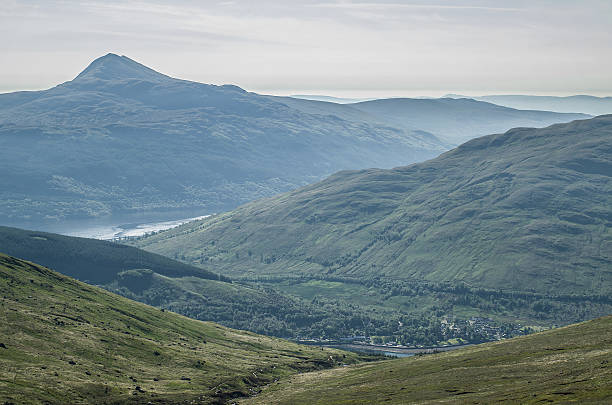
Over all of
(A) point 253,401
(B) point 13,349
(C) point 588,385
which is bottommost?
(A) point 253,401

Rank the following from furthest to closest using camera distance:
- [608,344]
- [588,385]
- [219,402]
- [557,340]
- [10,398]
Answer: [557,340] → [219,402] → [608,344] → [10,398] → [588,385]

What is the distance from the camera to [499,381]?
477 ft

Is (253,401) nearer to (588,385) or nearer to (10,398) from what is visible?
(10,398)

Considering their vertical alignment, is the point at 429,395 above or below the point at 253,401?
above

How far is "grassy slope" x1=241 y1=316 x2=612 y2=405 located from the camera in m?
120

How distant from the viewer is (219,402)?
171500 millimetres

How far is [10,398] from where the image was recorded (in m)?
134

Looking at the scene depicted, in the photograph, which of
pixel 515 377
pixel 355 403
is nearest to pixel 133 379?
pixel 355 403

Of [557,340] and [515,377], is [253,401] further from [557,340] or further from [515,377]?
[557,340]

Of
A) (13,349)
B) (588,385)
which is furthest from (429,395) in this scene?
(13,349)

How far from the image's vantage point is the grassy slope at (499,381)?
120 m

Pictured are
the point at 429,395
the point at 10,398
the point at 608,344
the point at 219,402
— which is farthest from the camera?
the point at 219,402

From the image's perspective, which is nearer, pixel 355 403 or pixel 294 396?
pixel 355 403

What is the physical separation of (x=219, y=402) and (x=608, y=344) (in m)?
95.4
